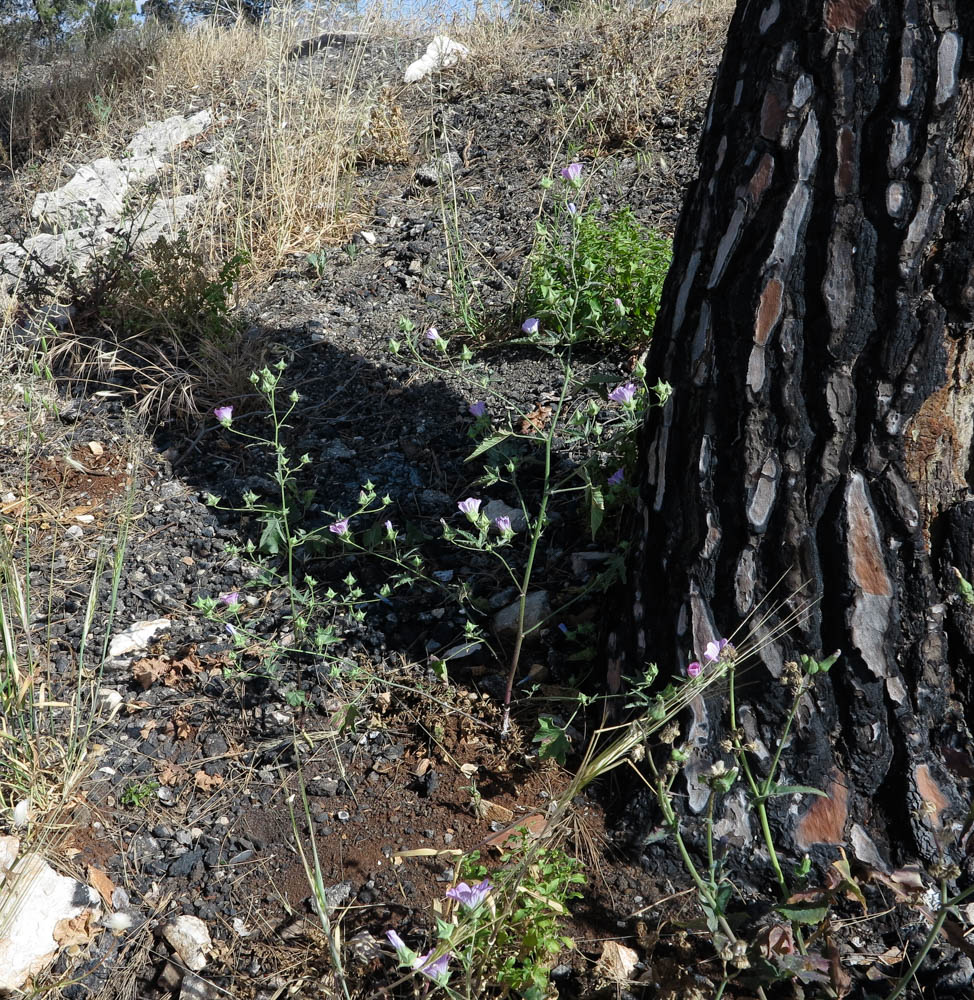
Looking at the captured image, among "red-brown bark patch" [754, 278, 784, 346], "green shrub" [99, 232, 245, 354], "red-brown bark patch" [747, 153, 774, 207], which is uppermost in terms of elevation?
"red-brown bark patch" [747, 153, 774, 207]

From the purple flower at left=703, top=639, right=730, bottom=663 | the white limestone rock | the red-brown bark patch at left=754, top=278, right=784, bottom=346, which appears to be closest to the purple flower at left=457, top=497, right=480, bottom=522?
the purple flower at left=703, top=639, right=730, bottom=663

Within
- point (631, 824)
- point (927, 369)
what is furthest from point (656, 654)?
point (927, 369)

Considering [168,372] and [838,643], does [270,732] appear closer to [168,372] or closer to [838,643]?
[838,643]

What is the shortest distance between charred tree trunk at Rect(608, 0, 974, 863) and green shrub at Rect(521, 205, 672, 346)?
1.23m

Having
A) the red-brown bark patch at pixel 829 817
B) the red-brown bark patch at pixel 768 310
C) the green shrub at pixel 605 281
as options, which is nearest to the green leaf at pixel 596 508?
the red-brown bark patch at pixel 768 310

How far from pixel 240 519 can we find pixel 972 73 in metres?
2.16

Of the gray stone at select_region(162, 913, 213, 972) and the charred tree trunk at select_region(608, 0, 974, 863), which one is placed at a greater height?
the charred tree trunk at select_region(608, 0, 974, 863)

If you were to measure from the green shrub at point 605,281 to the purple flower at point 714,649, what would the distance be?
4.77 ft

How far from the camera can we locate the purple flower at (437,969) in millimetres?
1268

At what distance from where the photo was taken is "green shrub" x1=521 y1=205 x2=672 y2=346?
2982mm

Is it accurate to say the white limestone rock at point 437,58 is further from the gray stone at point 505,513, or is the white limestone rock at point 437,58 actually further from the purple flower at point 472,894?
the purple flower at point 472,894

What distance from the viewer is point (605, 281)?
3059mm

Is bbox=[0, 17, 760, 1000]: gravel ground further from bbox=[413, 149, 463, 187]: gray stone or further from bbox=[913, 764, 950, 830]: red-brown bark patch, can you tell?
bbox=[413, 149, 463, 187]: gray stone

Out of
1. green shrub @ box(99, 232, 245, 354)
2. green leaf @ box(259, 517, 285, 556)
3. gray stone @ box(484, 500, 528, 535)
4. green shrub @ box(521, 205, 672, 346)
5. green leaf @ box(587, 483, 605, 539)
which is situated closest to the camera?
green leaf @ box(587, 483, 605, 539)
